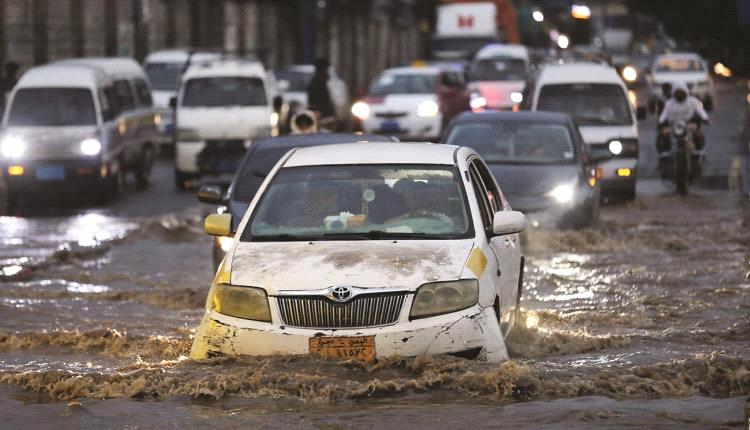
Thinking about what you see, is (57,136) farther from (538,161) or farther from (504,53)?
(504,53)

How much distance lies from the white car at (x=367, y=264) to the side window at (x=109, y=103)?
14.4 m

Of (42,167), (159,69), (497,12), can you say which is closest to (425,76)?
(159,69)

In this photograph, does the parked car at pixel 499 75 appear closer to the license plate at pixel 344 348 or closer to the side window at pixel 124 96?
the side window at pixel 124 96

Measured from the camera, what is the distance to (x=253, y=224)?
32.9 ft

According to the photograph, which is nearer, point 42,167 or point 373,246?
point 373,246

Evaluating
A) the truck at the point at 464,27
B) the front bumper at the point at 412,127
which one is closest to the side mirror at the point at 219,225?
the front bumper at the point at 412,127

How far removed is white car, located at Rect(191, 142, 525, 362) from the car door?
0.02m

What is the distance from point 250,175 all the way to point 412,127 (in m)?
20.2

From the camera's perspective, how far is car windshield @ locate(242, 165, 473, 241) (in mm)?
9852

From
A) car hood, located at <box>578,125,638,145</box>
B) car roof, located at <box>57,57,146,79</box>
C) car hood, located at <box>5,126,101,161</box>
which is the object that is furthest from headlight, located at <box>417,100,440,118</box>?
car hood, located at <box>5,126,101,161</box>

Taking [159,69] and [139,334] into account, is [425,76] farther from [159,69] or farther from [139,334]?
[139,334]

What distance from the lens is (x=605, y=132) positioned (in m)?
23.7

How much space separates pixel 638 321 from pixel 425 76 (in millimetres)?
23652

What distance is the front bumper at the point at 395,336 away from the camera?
8922 mm
